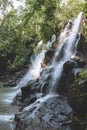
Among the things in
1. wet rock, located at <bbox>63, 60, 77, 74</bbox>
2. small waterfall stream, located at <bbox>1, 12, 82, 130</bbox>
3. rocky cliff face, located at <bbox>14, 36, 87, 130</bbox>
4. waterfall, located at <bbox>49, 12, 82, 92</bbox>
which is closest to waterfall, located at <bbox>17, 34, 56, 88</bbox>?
small waterfall stream, located at <bbox>1, 12, 82, 130</bbox>

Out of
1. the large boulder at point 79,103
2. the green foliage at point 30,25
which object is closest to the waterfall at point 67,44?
the green foliage at point 30,25

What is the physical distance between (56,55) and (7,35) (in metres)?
→ 15.6

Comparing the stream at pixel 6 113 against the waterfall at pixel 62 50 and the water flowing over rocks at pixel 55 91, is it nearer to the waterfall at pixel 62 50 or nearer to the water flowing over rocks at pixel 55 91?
the water flowing over rocks at pixel 55 91

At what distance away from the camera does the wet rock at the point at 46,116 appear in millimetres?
11055

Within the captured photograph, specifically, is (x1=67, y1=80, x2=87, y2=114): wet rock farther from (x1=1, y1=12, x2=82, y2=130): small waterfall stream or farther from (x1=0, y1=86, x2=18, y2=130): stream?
(x1=1, y1=12, x2=82, y2=130): small waterfall stream

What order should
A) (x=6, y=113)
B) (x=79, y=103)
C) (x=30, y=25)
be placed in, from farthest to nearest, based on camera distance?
(x=30, y=25)
(x=6, y=113)
(x=79, y=103)

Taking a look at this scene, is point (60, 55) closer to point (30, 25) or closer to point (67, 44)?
point (67, 44)

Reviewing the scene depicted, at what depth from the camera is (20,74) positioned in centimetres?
3044

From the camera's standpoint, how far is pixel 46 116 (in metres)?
11.8

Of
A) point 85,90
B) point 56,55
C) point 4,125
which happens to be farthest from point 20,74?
point 85,90

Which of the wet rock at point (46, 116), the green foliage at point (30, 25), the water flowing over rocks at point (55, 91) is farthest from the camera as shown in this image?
the green foliage at point (30, 25)

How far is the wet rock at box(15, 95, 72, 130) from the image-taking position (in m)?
11.1

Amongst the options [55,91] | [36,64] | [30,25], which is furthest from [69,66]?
[36,64]

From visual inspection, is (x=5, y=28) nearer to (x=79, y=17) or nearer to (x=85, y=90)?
(x=79, y=17)
